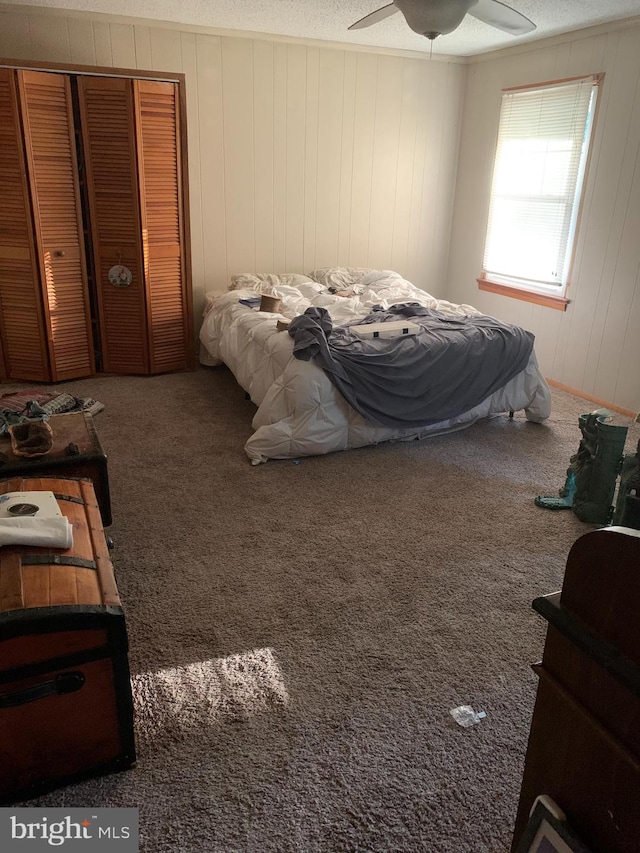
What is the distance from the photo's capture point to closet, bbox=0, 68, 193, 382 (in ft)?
12.9

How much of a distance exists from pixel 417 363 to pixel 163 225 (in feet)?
6.87

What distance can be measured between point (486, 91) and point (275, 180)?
6.05 feet

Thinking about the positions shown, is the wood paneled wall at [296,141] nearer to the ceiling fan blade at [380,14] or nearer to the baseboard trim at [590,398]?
the ceiling fan blade at [380,14]

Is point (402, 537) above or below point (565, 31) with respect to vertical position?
below

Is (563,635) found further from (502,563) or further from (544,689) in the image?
(502,563)

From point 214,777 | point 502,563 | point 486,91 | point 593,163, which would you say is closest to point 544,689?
point 214,777

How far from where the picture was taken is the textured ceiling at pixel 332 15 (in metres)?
3.65

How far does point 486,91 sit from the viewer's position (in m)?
5.11

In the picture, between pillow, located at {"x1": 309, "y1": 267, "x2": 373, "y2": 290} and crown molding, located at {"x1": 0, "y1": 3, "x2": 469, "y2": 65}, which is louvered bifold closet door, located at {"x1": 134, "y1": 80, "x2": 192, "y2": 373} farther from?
pillow, located at {"x1": 309, "y1": 267, "x2": 373, "y2": 290}

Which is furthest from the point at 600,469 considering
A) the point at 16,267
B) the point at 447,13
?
the point at 16,267

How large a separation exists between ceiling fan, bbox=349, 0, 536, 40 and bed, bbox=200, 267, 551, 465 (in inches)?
56.8

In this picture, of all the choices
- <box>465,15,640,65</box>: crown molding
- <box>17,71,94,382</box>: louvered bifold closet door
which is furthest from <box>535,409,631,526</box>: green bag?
<box>17,71,94,382</box>: louvered bifold closet door

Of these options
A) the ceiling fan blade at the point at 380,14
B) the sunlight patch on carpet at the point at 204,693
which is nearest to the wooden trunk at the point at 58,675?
the sunlight patch on carpet at the point at 204,693

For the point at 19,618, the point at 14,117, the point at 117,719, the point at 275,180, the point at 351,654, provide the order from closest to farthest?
the point at 19,618
the point at 117,719
the point at 351,654
the point at 14,117
the point at 275,180
